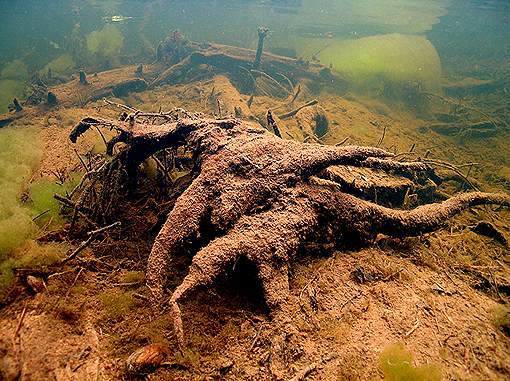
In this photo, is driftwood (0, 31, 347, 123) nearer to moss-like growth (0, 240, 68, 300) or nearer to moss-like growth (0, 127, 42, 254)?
moss-like growth (0, 127, 42, 254)

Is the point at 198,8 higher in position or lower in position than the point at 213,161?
higher

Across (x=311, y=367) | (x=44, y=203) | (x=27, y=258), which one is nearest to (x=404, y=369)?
(x=311, y=367)

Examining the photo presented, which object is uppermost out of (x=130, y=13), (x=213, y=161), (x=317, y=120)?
(x=130, y=13)

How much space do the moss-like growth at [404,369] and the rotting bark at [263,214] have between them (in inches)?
34.6

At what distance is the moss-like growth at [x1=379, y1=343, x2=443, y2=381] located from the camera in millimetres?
1681

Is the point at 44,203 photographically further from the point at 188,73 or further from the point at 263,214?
the point at 188,73

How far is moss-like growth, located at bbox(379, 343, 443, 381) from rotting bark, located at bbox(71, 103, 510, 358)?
0.88 m

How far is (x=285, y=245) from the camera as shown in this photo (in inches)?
85.0

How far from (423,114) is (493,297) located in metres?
16.3

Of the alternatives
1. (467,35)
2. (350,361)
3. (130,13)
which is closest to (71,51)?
Answer: (130,13)

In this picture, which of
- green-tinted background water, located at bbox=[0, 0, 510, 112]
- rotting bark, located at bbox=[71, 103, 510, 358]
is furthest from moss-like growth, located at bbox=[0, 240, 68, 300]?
green-tinted background water, located at bbox=[0, 0, 510, 112]

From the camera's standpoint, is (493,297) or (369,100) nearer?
(493,297)

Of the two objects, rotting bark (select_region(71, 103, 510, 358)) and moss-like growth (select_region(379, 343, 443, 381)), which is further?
rotting bark (select_region(71, 103, 510, 358))

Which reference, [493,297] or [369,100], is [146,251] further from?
[369,100]
